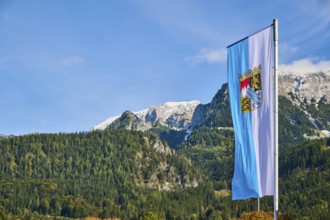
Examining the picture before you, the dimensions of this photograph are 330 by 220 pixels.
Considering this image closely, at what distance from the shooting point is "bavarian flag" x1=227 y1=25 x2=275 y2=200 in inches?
1494

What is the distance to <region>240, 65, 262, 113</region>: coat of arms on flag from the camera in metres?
38.6

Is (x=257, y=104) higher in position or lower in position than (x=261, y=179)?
higher

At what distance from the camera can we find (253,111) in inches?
1534

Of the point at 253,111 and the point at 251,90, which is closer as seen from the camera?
the point at 253,111

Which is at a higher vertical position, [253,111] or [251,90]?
[251,90]

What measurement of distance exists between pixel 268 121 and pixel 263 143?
155cm

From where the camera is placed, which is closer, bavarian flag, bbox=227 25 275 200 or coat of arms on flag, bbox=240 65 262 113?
bavarian flag, bbox=227 25 275 200

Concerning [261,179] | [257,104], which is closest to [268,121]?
[257,104]

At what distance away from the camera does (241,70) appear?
40.2 metres

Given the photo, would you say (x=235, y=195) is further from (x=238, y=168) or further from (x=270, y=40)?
(x=270, y=40)

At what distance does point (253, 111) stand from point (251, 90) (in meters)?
1.44

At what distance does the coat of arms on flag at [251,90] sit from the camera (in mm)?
38606

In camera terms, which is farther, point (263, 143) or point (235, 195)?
point (235, 195)

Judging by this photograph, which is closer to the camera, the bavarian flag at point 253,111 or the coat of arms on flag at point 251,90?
the bavarian flag at point 253,111
